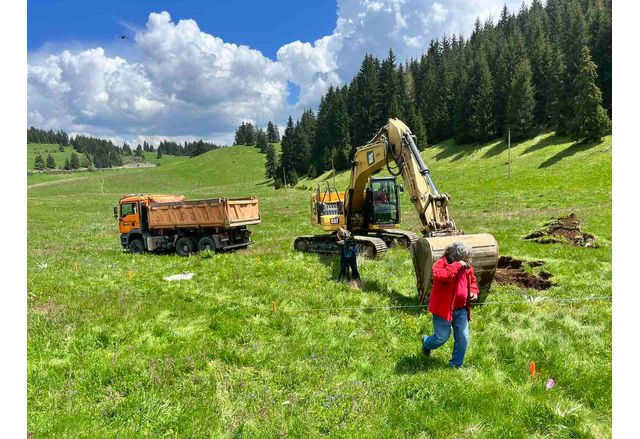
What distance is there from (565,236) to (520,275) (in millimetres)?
7580

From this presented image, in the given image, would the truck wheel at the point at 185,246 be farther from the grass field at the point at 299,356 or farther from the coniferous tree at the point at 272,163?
the coniferous tree at the point at 272,163

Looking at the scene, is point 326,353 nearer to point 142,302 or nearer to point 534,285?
point 142,302

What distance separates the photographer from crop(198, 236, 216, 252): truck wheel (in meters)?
22.0

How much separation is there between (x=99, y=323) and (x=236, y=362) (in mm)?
4132

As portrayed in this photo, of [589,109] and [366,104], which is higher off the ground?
[366,104]

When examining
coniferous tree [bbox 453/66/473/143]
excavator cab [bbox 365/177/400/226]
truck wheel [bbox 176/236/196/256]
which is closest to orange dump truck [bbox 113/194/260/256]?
truck wheel [bbox 176/236/196/256]

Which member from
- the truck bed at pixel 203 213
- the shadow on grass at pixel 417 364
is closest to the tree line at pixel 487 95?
the truck bed at pixel 203 213

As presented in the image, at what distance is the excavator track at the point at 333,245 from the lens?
682 inches

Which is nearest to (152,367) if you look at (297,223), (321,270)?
Answer: (321,270)

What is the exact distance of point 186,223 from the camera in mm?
22750

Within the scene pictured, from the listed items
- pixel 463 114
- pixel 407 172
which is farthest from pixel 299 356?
pixel 463 114

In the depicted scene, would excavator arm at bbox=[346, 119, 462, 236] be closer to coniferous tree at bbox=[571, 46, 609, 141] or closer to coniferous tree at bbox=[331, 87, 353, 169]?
coniferous tree at bbox=[571, 46, 609, 141]

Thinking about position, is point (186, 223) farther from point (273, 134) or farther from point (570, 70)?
point (273, 134)

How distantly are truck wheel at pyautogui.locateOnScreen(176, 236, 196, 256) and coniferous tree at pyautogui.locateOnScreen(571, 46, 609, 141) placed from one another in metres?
54.1
